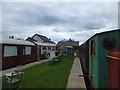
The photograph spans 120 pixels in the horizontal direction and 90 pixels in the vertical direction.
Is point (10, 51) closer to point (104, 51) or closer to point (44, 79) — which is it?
point (44, 79)

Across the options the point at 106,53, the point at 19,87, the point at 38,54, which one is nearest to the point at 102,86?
the point at 106,53

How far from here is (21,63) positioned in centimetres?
2259

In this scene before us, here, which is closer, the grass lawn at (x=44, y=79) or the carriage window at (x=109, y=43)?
the carriage window at (x=109, y=43)

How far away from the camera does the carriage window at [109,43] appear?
5.97 metres

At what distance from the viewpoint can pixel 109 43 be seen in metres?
6.01

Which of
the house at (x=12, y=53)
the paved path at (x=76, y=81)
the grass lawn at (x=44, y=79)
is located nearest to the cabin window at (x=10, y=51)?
the house at (x=12, y=53)

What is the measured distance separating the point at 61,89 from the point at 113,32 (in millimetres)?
4439

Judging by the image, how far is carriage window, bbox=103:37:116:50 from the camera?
19.6ft

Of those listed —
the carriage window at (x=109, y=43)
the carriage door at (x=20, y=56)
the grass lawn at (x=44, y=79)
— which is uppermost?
the carriage window at (x=109, y=43)

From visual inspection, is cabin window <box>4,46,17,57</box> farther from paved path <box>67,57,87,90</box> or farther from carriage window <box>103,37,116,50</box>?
carriage window <box>103,37,116,50</box>

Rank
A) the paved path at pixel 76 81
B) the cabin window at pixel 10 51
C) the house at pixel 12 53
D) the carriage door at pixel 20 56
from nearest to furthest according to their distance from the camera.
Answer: the paved path at pixel 76 81 < the house at pixel 12 53 < the cabin window at pixel 10 51 < the carriage door at pixel 20 56

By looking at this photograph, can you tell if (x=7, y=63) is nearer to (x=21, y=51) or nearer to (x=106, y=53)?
(x=21, y=51)

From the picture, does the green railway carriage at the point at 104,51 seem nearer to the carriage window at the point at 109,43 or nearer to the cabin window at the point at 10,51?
the carriage window at the point at 109,43

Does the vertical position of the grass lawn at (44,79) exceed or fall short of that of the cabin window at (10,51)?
it falls short
